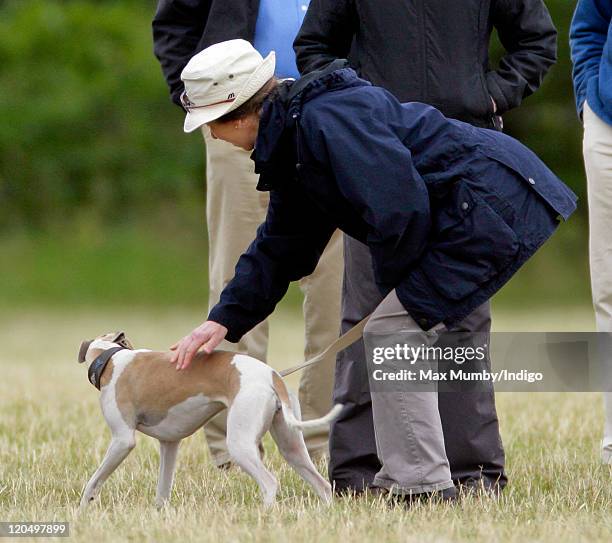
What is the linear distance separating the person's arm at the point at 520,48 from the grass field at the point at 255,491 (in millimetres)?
1546

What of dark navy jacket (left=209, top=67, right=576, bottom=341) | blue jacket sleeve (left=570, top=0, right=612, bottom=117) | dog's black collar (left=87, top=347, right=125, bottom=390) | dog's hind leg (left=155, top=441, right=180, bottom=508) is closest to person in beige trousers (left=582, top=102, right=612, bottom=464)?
blue jacket sleeve (left=570, top=0, right=612, bottom=117)

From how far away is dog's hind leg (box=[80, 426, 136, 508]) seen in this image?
14.5ft

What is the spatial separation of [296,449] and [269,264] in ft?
2.21

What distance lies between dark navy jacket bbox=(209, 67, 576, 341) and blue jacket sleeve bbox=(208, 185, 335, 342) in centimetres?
20

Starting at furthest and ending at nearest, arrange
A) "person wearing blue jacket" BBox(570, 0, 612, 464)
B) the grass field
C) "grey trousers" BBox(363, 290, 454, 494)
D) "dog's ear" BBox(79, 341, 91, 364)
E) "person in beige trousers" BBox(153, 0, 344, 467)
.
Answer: "person in beige trousers" BBox(153, 0, 344, 467) < "person wearing blue jacket" BBox(570, 0, 612, 464) < "dog's ear" BBox(79, 341, 91, 364) < "grey trousers" BBox(363, 290, 454, 494) < the grass field

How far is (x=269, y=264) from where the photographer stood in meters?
4.64

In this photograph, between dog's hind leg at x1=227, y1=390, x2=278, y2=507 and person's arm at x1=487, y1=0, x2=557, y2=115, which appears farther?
person's arm at x1=487, y1=0, x2=557, y2=115

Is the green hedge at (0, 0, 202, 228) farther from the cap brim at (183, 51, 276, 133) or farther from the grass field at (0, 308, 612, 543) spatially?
the cap brim at (183, 51, 276, 133)

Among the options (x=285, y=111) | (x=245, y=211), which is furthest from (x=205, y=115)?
(x=245, y=211)

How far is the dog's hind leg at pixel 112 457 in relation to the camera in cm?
441

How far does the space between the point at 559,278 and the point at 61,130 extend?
→ 864cm

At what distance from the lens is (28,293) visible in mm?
19250

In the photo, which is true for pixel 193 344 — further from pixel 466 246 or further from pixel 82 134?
pixel 82 134

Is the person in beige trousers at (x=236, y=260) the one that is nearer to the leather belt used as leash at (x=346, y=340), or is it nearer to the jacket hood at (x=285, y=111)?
the leather belt used as leash at (x=346, y=340)
